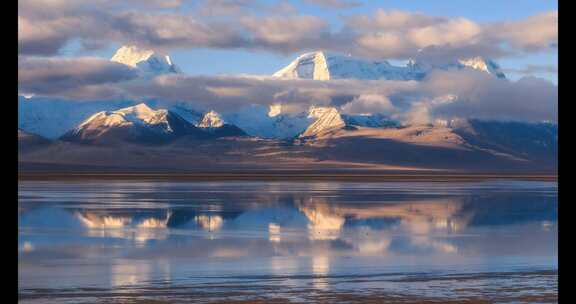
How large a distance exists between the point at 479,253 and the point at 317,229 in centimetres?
990

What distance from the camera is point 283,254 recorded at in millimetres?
24703

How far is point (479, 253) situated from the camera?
2561cm

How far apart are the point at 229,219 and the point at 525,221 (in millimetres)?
14449

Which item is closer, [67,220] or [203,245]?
[203,245]

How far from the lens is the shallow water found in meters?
16.8

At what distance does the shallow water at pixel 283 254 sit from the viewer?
16.8 metres

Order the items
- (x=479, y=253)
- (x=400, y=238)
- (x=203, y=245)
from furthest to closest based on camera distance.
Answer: (x=400, y=238) → (x=203, y=245) → (x=479, y=253)
